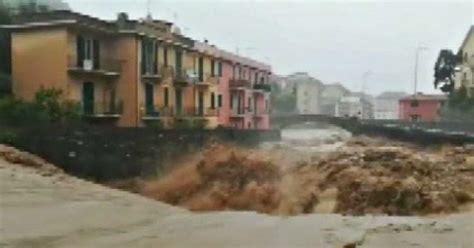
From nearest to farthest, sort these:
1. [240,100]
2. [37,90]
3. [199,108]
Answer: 1. [37,90]
2. [199,108]
3. [240,100]

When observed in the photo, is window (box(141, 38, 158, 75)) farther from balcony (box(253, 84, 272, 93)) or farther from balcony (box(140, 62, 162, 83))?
balcony (box(253, 84, 272, 93))

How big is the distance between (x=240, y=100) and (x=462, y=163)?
3807cm

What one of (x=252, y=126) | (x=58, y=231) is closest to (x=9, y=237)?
(x=58, y=231)

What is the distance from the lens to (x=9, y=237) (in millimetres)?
9648

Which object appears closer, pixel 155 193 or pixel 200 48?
pixel 155 193

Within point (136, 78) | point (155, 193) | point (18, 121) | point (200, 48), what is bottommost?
point (155, 193)

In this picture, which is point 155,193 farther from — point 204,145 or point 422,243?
point 422,243

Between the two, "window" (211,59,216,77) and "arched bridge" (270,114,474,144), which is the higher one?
"window" (211,59,216,77)

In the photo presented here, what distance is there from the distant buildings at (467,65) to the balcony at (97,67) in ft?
126

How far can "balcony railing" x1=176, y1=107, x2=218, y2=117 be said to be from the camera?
44.6 metres

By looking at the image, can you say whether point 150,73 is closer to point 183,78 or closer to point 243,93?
point 183,78

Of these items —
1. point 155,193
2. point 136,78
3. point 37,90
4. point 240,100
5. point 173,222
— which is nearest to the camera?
point 173,222

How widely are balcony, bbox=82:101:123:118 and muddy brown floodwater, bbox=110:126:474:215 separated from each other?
29.3 feet

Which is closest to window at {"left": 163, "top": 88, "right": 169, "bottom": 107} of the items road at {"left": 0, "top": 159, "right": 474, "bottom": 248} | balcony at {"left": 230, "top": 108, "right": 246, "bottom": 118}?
balcony at {"left": 230, "top": 108, "right": 246, "bottom": 118}
